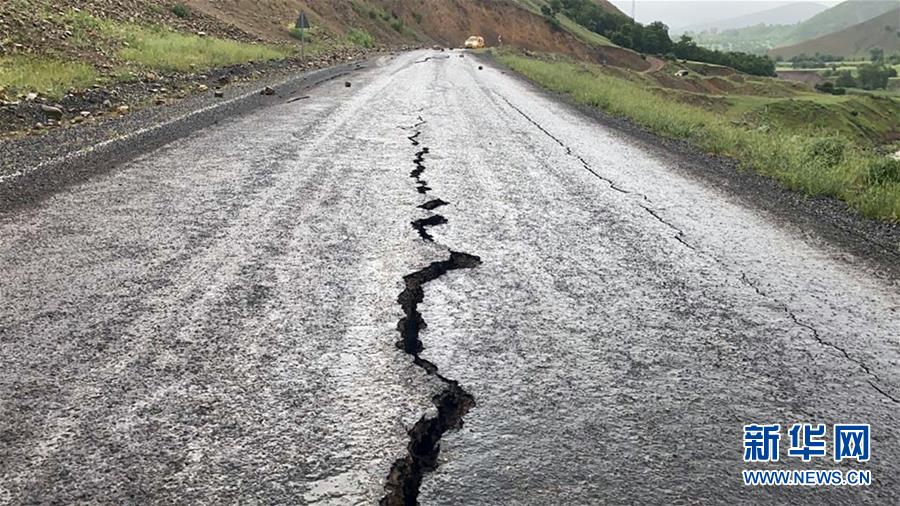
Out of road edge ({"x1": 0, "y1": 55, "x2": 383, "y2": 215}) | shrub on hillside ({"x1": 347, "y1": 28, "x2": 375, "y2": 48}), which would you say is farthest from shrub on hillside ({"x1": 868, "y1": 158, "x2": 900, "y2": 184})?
shrub on hillside ({"x1": 347, "y1": 28, "x2": 375, "y2": 48})

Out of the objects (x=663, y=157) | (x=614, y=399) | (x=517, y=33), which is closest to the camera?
(x=614, y=399)

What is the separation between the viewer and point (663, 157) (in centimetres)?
793

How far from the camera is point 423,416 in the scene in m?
2.27

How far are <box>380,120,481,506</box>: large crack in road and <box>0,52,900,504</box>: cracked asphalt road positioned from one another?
3 centimetres

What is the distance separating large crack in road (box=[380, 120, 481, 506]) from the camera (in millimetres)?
1914

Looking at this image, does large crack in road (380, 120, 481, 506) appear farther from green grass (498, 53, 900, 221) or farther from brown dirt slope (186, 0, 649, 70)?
brown dirt slope (186, 0, 649, 70)

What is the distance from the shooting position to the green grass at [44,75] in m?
9.60

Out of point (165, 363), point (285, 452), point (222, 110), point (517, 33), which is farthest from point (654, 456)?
point (517, 33)

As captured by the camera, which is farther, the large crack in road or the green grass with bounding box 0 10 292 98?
the green grass with bounding box 0 10 292 98

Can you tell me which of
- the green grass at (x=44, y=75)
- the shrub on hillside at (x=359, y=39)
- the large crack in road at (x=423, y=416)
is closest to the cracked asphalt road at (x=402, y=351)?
the large crack in road at (x=423, y=416)

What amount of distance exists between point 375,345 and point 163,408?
0.84m

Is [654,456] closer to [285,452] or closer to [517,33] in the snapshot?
[285,452]

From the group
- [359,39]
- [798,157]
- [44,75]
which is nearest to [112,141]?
[44,75]

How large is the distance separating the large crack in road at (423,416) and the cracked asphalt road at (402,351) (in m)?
0.03
